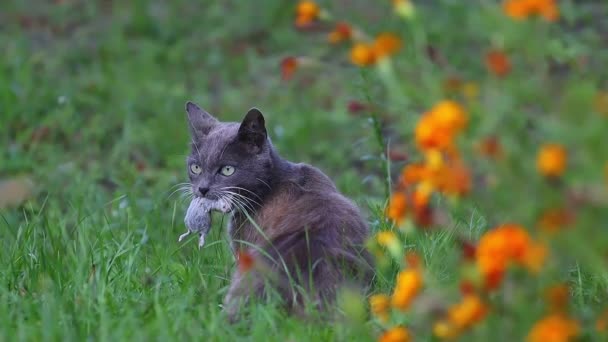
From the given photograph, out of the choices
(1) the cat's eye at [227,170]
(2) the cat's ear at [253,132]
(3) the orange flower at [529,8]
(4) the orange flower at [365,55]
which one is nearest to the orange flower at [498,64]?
(3) the orange flower at [529,8]

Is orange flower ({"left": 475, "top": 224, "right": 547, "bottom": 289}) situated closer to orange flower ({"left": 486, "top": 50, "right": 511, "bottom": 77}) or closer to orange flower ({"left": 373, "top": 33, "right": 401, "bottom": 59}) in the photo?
orange flower ({"left": 486, "top": 50, "right": 511, "bottom": 77})

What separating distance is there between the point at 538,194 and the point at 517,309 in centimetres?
32

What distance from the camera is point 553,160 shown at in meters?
2.45

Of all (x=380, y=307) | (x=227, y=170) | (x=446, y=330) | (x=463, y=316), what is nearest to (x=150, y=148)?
(x=227, y=170)

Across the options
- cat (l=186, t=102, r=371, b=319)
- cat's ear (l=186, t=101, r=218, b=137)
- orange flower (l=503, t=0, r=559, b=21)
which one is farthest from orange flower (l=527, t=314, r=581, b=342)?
cat's ear (l=186, t=101, r=218, b=137)

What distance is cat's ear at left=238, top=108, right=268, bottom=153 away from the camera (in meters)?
4.77

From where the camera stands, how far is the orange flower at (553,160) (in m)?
2.46

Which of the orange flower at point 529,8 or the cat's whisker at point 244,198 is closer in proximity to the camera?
the orange flower at point 529,8

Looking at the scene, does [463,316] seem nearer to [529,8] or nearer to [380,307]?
[380,307]

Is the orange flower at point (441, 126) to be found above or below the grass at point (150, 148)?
above

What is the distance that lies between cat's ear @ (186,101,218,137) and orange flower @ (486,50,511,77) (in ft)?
8.49

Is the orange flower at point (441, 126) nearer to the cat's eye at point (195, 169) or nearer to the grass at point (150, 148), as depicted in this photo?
the grass at point (150, 148)

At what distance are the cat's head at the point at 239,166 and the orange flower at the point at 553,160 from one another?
2359mm

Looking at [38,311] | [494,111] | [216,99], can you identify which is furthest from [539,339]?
[216,99]
